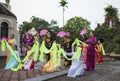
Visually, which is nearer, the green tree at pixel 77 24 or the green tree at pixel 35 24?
the green tree at pixel 35 24

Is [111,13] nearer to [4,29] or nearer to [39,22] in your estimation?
[4,29]

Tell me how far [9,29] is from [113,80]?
29874 millimetres

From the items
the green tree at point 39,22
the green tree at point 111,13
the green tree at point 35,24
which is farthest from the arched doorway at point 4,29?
the green tree at point 39,22

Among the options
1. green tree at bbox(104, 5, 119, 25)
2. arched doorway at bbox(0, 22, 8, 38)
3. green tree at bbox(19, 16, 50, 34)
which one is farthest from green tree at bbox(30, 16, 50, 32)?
arched doorway at bbox(0, 22, 8, 38)

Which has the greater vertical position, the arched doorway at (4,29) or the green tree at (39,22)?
the green tree at (39,22)

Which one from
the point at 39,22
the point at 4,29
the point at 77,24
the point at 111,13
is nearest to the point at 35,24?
the point at 39,22

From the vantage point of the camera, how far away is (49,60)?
17.8 meters

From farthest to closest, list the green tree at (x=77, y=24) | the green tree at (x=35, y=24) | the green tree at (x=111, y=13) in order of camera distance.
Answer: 1. the green tree at (x=77, y=24)
2. the green tree at (x=35, y=24)
3. the green tree at (x=111, y=13)

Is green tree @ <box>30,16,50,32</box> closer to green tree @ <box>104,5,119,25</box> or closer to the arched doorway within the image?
green tree @ <box>104,5,119,25</box>

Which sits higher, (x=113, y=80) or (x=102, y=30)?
(x=102, y=30)

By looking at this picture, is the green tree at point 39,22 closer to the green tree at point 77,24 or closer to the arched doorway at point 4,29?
the green tree at point 77,24

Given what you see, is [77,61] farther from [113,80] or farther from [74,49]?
[113,80]

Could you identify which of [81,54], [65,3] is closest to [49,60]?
[81,54]

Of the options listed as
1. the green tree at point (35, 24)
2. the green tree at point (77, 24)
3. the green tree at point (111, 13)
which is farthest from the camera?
the green tree at point (77, 24)
